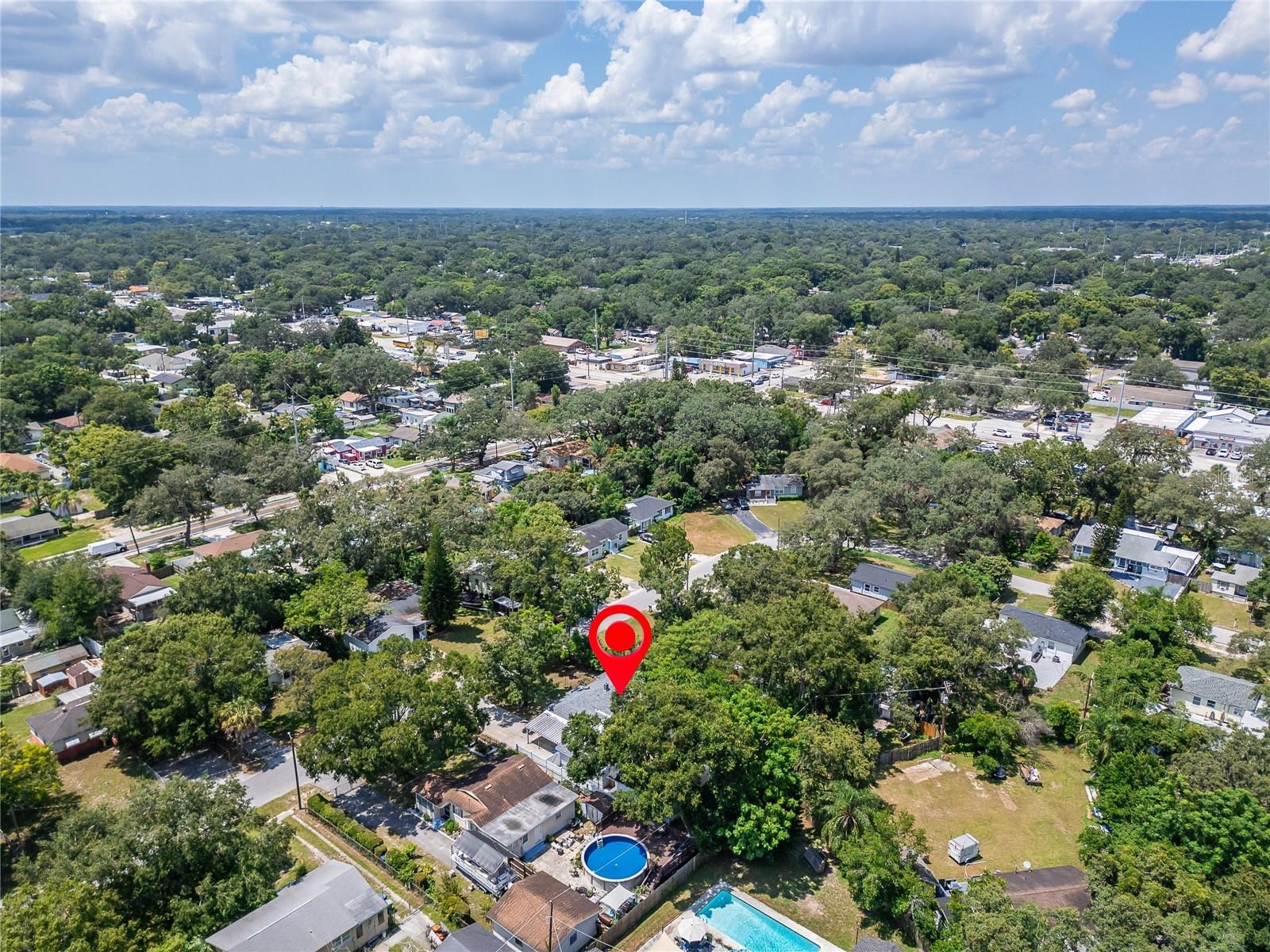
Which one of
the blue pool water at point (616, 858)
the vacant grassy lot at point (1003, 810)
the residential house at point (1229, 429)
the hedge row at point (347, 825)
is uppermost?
the residential house at point (1229, 429)

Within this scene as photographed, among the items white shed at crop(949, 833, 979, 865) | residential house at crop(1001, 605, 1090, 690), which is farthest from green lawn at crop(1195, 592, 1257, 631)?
white shed at crop(949, 833, 979, 865)

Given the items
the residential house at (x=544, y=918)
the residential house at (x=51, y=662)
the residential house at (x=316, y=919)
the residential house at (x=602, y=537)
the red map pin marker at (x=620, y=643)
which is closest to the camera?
the residential house at (x=316, y=919)

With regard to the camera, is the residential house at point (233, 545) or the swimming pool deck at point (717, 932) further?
the residential house at point (233, 545)

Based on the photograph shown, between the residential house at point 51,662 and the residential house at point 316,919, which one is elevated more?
the residential house at point 316,919

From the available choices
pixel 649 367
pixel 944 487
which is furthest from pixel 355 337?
pixel 944 487

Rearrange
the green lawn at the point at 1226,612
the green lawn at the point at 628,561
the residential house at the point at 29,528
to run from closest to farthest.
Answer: the green lawn at the point at 1226,612, the green lawn at the point at 628,561, the residential house at the point at 29,528

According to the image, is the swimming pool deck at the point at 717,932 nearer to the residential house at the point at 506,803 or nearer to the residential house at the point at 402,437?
the residential house at the point at 506,803

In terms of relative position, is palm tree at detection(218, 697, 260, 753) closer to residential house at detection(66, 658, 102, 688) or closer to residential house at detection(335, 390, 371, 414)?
residential house at detection(66, 658, 102, 688)

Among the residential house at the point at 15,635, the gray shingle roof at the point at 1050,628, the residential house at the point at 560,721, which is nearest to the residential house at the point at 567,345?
the residential house at the point at 15,635
